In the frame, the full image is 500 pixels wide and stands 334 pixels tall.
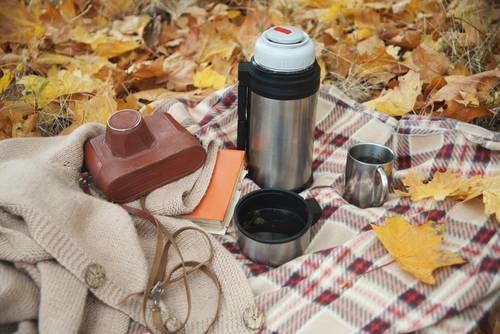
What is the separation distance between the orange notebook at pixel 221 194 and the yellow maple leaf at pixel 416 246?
1.13 feet

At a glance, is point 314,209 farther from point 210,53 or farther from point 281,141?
point 210,53

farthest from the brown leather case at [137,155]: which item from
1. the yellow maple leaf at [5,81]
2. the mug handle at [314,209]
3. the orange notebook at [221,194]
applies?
the yellow maple leaf at [5,81]

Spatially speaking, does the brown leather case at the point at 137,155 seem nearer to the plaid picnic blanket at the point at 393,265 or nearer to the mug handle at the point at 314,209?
the plaid picnic blanket at the point at 393,265

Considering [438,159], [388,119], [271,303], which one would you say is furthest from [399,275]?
[388,119]

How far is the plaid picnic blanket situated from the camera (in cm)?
110

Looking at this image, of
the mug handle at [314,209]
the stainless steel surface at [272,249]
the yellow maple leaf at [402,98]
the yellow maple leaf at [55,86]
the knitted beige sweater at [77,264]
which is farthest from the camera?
the yellow maple leaf at [55,86]

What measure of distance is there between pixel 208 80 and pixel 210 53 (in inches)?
7.7

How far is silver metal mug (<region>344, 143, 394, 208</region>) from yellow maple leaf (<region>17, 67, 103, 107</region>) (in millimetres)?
866

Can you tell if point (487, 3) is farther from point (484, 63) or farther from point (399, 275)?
point (399, 275)

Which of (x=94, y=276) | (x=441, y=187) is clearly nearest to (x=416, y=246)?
(x=441, y=187)

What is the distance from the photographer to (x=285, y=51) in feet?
4.17

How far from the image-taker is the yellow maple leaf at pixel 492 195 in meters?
1.22

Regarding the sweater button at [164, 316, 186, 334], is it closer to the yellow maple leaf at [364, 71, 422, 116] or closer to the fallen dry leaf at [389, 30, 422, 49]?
the yellow maple leaf at [364, 71, 422, 116]

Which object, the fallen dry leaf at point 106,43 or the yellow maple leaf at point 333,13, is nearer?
the fallen dry leaf at point 106,43
